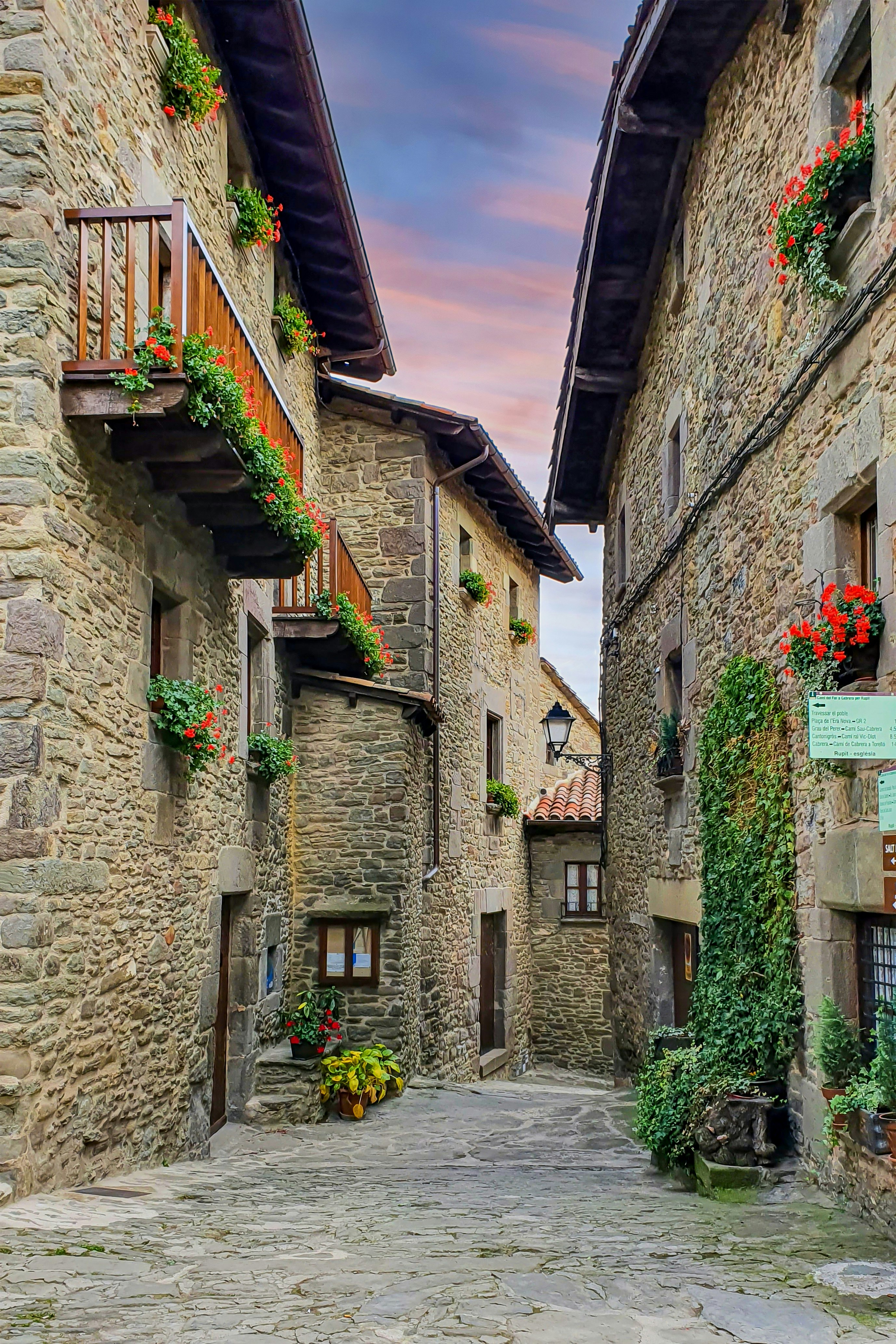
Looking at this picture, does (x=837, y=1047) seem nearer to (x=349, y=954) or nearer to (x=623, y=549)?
(x=349, y=954)

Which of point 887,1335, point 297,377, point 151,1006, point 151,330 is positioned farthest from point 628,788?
point 887,1335

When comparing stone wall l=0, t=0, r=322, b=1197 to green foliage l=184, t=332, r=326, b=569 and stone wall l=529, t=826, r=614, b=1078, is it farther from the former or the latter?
stone wall l=529, t=826, r=614, b=1078

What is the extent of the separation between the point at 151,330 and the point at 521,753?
13185 mm

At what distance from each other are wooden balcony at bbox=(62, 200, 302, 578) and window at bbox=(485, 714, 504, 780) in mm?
9363

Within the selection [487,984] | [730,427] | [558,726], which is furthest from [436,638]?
[730,427]

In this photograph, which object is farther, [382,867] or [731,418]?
[382,867]

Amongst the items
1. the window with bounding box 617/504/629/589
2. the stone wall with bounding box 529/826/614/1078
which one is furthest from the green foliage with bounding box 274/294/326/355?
the stone wall with bounding box 529/826/614/1078

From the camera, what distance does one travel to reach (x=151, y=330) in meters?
5.83

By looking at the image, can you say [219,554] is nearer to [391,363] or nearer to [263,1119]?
[263,1119]

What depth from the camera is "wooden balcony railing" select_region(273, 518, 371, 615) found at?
10.8 m

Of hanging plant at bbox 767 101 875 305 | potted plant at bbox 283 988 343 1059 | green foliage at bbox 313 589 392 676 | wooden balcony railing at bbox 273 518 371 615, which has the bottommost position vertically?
potted plant at bbox 283 988 343 1059

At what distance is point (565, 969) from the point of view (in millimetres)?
17703

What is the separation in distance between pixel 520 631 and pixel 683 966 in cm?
848

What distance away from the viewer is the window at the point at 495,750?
16812 millimetres
